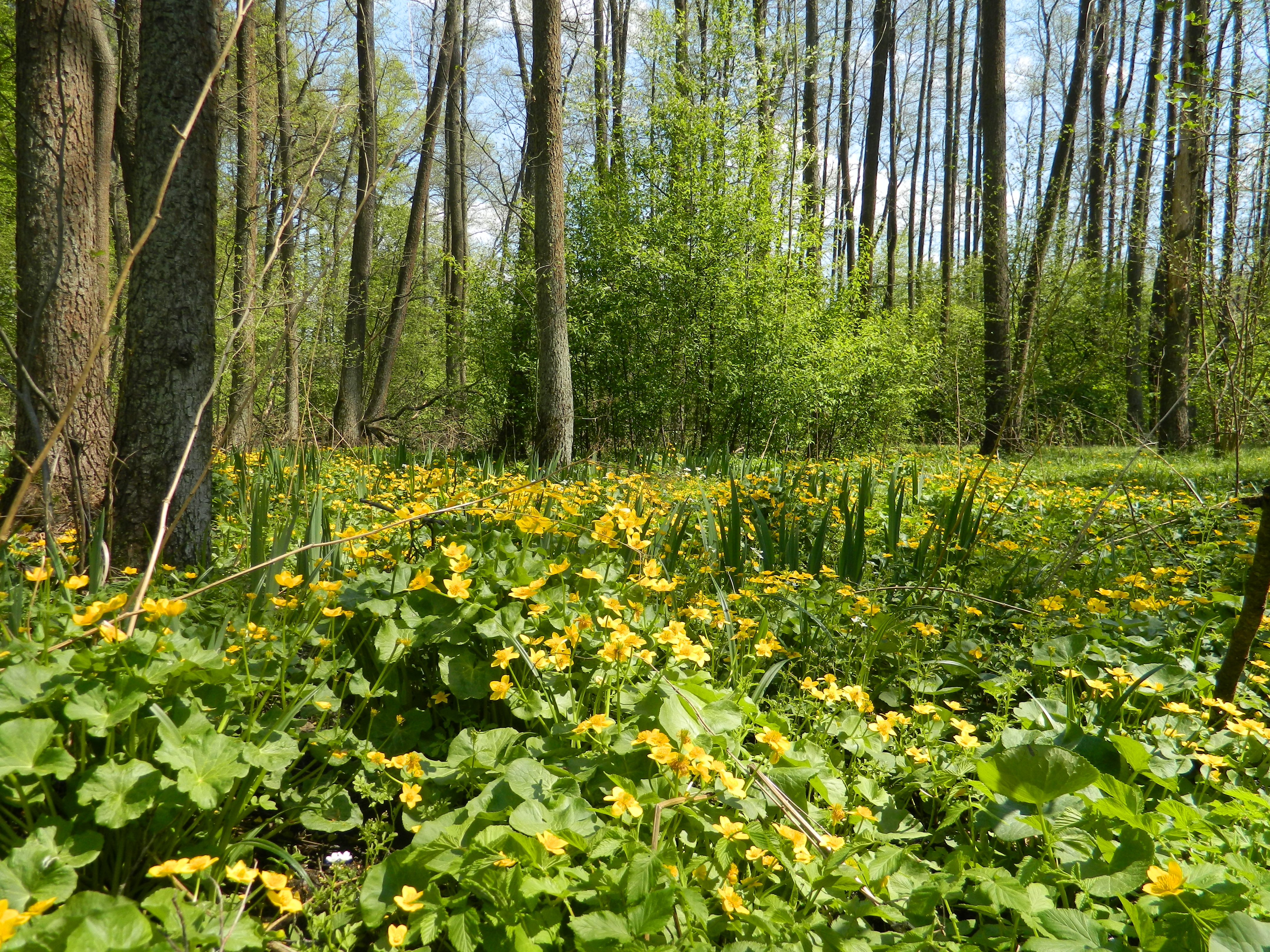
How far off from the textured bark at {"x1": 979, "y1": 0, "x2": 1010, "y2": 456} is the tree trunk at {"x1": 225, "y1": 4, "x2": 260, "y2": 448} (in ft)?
27.0

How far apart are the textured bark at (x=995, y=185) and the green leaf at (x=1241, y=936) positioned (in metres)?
8.85

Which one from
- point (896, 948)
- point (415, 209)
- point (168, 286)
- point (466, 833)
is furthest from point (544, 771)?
point (415, 209)

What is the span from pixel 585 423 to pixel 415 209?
4.59 meters

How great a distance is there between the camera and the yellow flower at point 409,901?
103 cm

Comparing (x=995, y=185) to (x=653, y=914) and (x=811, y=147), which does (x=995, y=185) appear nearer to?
(x=811, y=147)

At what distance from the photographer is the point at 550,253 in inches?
256

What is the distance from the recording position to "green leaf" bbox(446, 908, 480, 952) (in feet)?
3.43

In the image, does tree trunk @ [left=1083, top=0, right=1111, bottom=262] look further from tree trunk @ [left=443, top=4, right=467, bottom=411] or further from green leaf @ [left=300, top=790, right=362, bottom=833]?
green leaf @ [left=300, top=790, right=362, bottom=833]

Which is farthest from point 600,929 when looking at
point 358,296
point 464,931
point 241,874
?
point 358,296

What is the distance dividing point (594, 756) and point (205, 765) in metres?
0.67

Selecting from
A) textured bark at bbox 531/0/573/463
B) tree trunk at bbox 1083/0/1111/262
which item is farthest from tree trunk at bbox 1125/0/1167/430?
→ textured bark at bbox 531/0/573/463

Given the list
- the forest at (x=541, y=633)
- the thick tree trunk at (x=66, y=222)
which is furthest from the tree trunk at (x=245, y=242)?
the thick tree trunk at (x=66, y=222)

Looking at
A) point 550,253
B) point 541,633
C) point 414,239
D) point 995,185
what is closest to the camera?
point 541,633

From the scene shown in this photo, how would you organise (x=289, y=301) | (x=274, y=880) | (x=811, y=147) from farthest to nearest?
(x=811, y=147) < (x=289, y=301) < (x=274, y=880)
